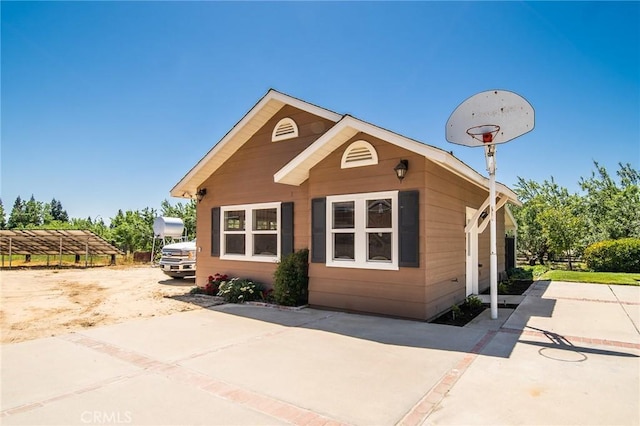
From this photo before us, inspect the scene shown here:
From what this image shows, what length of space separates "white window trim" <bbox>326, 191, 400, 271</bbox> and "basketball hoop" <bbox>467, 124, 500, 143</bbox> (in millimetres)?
1857

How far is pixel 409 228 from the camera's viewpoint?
6.81 m

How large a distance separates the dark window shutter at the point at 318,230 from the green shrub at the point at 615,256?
15.7 metres

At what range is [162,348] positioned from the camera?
205 inches

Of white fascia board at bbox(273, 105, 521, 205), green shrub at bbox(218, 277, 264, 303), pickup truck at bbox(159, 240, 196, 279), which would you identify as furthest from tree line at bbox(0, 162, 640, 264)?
pickup truck at bbox(159, 240, 196, 279)

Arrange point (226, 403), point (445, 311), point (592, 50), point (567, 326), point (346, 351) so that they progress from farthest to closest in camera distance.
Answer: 1. point (592, 50)
2. point (445, 311)
3. point (567, 326)
4. point (346, 351)
5. point (226, 403)

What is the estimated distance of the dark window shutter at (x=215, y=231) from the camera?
10852mm

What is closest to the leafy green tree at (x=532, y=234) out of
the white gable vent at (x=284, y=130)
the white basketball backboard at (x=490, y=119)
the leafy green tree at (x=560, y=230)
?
the leafy green tree at (x=560, y=230)

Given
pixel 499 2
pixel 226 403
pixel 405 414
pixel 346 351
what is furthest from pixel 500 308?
pixel 499 2

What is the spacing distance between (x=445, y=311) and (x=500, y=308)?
146cm

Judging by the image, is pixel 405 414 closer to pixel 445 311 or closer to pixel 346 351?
pixel 346 351

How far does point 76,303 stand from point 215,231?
12.6 ft

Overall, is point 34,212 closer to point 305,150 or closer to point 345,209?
point 305,150

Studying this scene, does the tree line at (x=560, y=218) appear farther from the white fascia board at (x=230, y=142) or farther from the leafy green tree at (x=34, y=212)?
the leafy green tree at (x=34, y=212)

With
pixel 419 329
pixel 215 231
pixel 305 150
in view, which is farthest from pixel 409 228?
pixel 215 231
